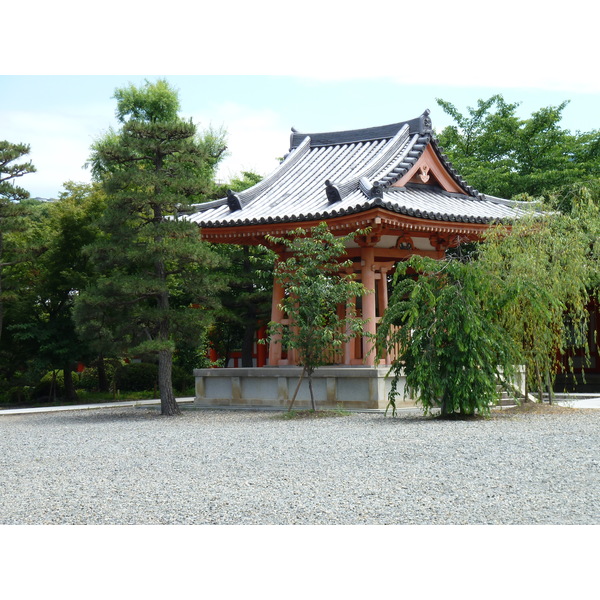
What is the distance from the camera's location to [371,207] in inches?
471

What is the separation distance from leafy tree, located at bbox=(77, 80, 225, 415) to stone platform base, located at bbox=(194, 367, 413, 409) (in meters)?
1.24

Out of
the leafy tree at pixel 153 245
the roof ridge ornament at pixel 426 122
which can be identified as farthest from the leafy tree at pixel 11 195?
the roof ridge ornament at pixel 426 122

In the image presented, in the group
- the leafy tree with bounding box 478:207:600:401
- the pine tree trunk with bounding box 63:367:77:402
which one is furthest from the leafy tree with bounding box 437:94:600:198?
the pine tree trunk with bounding box 63:367:77:402

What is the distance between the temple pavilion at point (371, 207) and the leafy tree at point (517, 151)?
20.1 ft

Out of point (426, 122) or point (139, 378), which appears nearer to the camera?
point (426, 122)

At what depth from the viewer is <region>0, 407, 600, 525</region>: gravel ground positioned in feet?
16.1

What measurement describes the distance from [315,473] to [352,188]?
7914 mm

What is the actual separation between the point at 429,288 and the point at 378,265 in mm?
3112

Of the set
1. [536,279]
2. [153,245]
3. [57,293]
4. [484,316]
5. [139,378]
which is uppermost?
[153,245]

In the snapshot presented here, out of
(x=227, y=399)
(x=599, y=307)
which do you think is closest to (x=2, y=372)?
(x=227, y=399)

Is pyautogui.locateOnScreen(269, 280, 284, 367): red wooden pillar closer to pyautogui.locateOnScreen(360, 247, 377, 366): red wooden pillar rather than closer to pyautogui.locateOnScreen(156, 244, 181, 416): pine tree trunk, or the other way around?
pyautogui.locateOnScreen(360, 247, 377, 366): red wooden pillar

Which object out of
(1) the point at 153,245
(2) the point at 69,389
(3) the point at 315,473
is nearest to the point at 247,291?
(1) the point at 153,245

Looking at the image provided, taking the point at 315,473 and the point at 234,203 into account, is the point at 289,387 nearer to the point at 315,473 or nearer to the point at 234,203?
the point at 234,203

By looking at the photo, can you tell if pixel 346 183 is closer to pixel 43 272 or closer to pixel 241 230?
pixel 241 230
